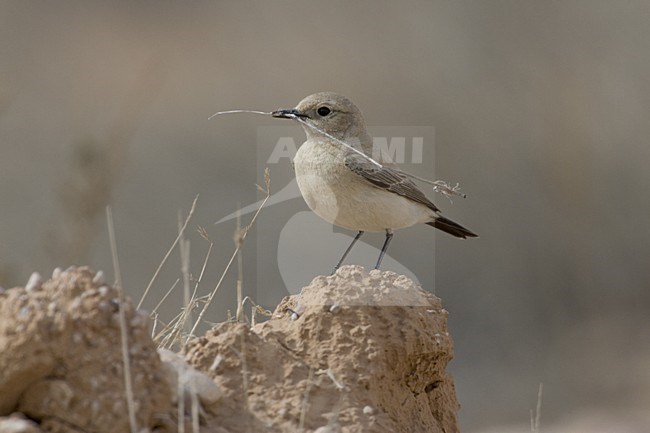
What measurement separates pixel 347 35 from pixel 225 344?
11.6 meters

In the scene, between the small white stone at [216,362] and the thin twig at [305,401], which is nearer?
the thin twig at [305,401]

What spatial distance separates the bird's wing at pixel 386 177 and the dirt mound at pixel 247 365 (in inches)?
52.9

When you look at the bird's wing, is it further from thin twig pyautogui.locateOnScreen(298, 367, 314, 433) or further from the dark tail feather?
thin twig pyautogui.locateOnScreen(298, 367, 314, 433)

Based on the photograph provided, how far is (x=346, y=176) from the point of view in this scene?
21.6 ft

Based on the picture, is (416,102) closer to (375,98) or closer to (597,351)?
(375,98)

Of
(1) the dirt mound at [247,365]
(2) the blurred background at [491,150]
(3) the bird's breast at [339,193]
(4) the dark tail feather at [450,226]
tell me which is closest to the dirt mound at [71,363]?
(1) the dirt mound at [247,365]

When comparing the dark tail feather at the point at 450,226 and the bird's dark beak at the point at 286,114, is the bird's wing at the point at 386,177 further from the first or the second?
the bird's dark beak at the point at 286,114

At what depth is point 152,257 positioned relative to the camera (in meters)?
12.9

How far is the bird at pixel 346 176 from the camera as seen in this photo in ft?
21.5

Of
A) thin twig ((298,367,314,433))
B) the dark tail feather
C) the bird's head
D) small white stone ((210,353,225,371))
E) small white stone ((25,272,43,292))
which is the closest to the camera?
small white stone ((25,272,43,292))

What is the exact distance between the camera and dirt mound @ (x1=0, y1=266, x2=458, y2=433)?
154 inches

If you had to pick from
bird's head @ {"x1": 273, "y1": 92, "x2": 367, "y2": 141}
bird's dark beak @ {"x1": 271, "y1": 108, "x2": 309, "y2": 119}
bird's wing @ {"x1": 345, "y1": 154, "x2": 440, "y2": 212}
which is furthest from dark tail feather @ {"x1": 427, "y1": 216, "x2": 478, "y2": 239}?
bird's dark beak @ {"x1": 271, "y1": 108, "x2": 309, "y2": 119}

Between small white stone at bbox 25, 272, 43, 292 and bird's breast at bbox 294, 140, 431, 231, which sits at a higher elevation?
bird's breast at bbox 294, 140, 431, 231

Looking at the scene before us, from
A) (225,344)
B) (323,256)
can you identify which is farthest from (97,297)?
(323,256)
